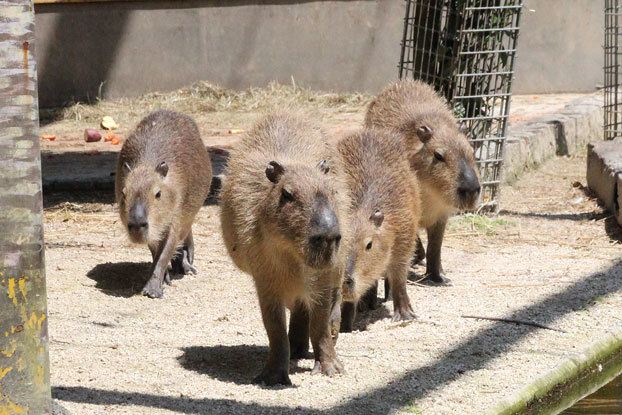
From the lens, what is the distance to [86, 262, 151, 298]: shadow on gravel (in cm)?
609

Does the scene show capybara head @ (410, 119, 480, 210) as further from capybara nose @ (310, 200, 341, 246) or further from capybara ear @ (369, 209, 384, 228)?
capybara nose @ (310, 200, 341, 246)

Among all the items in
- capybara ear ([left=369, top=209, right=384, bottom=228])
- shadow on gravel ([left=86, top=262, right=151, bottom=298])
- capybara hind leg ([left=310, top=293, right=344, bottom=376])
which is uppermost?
capybara ear ([left=369, top=209, right=384, bottom=228])

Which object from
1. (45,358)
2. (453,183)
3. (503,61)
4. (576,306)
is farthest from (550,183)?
(45,358)

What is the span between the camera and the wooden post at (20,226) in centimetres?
286

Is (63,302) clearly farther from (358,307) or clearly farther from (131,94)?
(131,94)

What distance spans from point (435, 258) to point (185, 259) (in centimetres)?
177

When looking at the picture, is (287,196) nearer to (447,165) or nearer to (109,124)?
(447,165)

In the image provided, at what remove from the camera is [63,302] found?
557 centimetres

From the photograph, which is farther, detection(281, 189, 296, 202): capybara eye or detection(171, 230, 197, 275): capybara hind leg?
detection(171, 230, 197, 275): capybara hind leg

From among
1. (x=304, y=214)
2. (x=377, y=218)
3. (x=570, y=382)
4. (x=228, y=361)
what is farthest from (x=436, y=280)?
(x=304, y=214)

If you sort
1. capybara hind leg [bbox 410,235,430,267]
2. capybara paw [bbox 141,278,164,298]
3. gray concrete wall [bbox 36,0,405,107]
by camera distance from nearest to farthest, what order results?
capybara paw [bbox 141,278,164,298]
capybara hind leg [bbox 410,235,430,267]
gray concrete wall [bbox 36,0,405,107]

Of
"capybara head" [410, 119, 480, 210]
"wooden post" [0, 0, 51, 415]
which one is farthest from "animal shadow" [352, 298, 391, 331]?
"wooden post" [0, 0, 51, 415]

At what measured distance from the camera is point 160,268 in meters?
6.18

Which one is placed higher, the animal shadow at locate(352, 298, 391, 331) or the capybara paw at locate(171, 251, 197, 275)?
the animal shadow at locate(352, 298, 391, 331)
